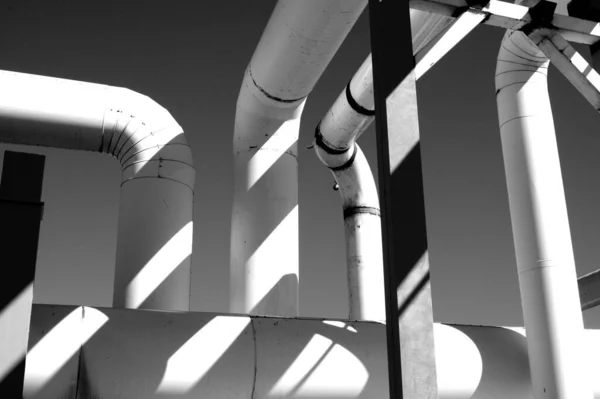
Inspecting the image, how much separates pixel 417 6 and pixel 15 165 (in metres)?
1.68

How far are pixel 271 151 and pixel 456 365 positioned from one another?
2.00m

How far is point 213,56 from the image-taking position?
28.3ft

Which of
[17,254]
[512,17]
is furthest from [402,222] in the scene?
[17,254]

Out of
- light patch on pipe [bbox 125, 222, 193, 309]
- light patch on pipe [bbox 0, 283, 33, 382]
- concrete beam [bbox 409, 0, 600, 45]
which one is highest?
concrete beam [bbox 409, 0, 600, 45]

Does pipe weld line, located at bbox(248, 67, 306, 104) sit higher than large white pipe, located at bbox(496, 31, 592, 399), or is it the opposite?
pipe weld line, located at bbox(248, 67, 306, 104)

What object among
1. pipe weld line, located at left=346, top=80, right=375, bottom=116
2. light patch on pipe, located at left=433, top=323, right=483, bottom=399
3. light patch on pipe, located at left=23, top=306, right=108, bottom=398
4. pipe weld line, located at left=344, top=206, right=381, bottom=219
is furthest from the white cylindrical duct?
light patch on pipe, located at left=23, top=306, right=108, bottom=398

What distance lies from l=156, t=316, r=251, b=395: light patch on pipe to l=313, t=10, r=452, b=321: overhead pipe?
2.53 metres

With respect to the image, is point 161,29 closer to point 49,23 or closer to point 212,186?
point 49,23

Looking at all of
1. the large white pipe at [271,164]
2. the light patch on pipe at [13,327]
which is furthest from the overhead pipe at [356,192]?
the light patch on pipe at [13,327]

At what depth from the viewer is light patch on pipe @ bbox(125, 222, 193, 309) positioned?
4.07 metres

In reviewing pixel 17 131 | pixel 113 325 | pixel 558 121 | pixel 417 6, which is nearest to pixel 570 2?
pixel 417 6

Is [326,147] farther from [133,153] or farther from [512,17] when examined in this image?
[512,17]

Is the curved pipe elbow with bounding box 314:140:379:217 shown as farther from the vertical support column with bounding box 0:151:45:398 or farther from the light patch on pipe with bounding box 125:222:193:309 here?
the vertical support column with bounding box 0:151:45:398

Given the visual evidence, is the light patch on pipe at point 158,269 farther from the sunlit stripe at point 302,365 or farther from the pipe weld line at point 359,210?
the pipe weld line at point 359,210
